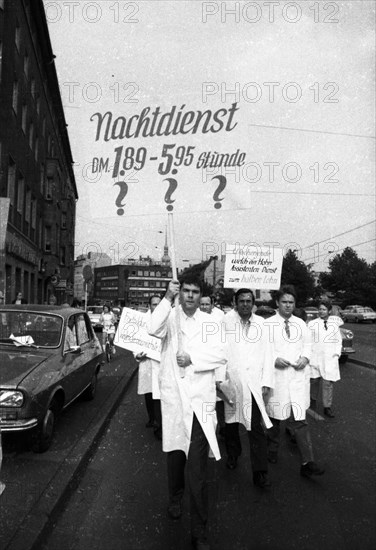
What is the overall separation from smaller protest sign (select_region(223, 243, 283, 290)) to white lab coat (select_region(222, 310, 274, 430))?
99.7 inches

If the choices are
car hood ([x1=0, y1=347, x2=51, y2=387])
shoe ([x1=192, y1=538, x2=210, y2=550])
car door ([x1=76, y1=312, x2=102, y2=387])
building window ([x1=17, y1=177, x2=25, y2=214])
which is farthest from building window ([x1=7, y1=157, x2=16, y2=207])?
shoe ([x1=192, y1=538, x2=210, y2=550])

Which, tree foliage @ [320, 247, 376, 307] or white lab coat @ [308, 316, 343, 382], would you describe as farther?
tree foliage @ [320, 247, 376, 307]

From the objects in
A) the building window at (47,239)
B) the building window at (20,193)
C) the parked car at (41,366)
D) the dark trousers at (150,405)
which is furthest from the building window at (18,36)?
the dark trousers at (150,405)

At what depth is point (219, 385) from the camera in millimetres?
4727

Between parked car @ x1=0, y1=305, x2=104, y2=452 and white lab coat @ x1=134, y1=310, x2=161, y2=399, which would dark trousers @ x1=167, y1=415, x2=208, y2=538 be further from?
white lab coat @ x1=134, y1=310, x2=161, y2=399

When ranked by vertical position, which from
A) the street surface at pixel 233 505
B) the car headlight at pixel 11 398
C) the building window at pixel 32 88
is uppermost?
the building window at pixel 32 88

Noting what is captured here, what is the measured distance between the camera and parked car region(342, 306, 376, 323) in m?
42.8

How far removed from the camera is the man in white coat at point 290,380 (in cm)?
473

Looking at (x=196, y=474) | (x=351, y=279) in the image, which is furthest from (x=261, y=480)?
(x=351, y=279)

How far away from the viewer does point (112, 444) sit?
19.0 ft

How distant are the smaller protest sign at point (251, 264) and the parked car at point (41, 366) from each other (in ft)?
8.00

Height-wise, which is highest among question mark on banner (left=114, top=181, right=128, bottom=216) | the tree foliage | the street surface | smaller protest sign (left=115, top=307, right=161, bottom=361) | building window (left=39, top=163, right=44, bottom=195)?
building window (left=39, top=163, right=44, bottom=195)

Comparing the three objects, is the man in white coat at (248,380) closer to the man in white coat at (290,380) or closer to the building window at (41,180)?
the man in white coat at (290,380)

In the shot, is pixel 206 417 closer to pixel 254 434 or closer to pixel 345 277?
pixel 254 434
